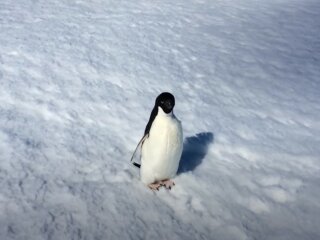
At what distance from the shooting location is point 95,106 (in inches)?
157

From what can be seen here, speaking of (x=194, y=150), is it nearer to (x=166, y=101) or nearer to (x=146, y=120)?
(x=146, y=120)

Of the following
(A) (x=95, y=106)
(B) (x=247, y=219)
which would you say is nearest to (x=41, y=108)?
(A) (x=95, y=106)

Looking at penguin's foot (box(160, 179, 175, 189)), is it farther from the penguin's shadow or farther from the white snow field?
the penguin's shadow

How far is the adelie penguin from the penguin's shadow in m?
0.32

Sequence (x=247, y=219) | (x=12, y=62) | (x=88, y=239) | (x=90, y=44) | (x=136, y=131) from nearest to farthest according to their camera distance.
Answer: (x=88, y=239) → (x=247, y=219) → (x=136, y=131) → (x=12, y=62) → (x=90, y=44)

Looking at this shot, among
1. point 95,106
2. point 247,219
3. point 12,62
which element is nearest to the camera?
point 247,219

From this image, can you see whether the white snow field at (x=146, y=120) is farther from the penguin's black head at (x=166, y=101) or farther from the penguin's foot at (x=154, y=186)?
the penguin's black head at (x=166, y=101)

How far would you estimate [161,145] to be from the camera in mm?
2688

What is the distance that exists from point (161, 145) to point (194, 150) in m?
0.89

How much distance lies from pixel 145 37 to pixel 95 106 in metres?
2.62

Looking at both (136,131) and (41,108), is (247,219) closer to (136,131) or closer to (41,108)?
(136,131)

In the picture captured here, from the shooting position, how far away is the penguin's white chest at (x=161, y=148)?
2.65 meters

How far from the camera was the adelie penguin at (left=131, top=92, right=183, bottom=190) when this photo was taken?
103 inches

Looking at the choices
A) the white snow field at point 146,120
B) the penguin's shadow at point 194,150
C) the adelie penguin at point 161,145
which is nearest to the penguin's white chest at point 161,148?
the adelie penguin at point 161,145
